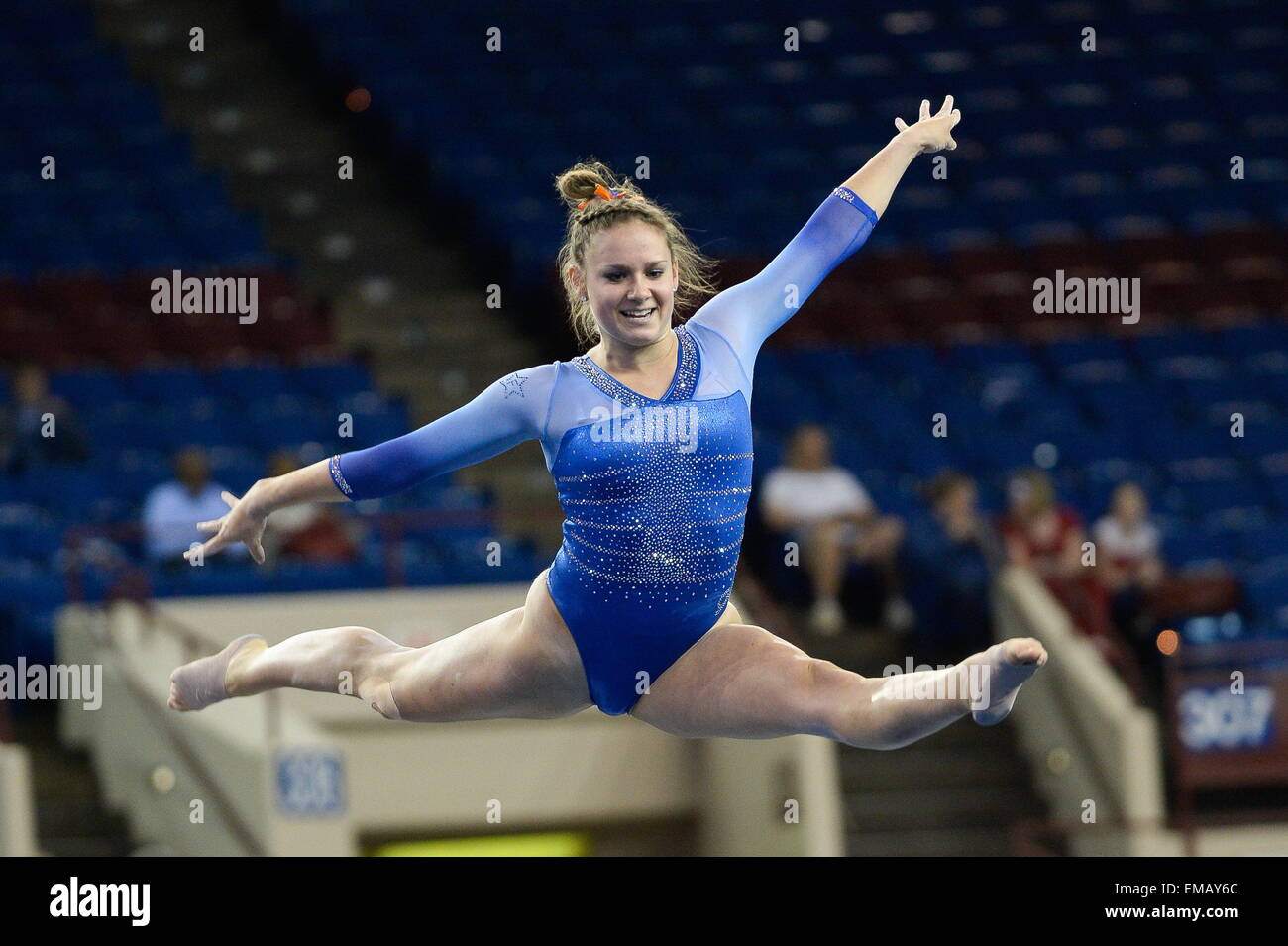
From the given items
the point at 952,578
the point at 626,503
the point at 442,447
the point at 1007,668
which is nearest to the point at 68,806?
the point at 952,578

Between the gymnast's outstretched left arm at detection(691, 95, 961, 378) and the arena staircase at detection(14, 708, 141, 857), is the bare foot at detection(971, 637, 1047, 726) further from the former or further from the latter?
the arena staircase at detection(14, 708, 141, 857)

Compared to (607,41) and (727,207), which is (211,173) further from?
(727,207)

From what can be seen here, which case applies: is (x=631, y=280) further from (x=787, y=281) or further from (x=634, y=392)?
(x=787, y=281)

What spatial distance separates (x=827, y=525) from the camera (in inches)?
319

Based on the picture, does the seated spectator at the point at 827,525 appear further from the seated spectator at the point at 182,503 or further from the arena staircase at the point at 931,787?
the seated spectator at the point at 182,503

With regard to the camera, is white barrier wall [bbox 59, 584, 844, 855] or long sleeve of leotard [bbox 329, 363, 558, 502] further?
white barrier wall [bbox 59, 584, 844, 855]

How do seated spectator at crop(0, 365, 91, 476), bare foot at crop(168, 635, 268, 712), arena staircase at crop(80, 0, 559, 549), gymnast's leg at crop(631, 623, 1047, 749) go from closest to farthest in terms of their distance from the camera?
gymnast's leg at crop(631, 623, 1047, 749), bare foot at crop(168, 635, 268, 712), seated spectator at crop(0, 365, 91, 476), arena staircase at crop(80, 0, 559, 549)

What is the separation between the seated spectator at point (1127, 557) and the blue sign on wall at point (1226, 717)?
0.60 metres

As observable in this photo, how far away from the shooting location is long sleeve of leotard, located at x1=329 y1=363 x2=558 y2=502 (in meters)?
3.87

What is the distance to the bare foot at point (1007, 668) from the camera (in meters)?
3.30

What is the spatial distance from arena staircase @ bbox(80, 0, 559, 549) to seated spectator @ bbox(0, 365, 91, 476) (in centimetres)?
176

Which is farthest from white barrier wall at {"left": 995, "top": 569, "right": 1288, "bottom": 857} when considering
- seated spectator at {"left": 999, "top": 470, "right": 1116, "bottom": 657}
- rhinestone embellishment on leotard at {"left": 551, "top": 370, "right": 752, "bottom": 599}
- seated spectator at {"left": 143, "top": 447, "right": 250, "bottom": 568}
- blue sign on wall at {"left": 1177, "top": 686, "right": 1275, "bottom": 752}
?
rhinestone embellishment on leotard at {"left": 551, "top": 370, "right": 752, "bottom": 599}

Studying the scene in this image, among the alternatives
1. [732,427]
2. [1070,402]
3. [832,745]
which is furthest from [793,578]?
[732,427]
